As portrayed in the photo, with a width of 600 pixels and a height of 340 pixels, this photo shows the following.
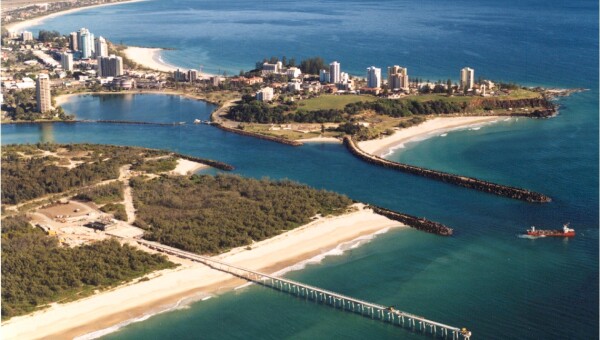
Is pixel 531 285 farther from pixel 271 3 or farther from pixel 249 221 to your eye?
pixel 271 3

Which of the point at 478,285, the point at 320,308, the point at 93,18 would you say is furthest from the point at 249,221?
the point at 93,18

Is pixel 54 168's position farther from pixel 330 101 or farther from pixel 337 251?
pixel 330 101

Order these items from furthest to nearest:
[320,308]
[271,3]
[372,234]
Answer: [271,3] < [372,234] < [320,308]

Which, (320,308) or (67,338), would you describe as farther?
(320,308)

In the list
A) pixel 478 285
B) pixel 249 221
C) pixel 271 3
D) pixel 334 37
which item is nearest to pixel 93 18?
pixel 271 3

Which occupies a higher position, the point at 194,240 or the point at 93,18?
the point at 93,18

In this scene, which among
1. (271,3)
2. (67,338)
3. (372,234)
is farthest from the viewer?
(271,3)
